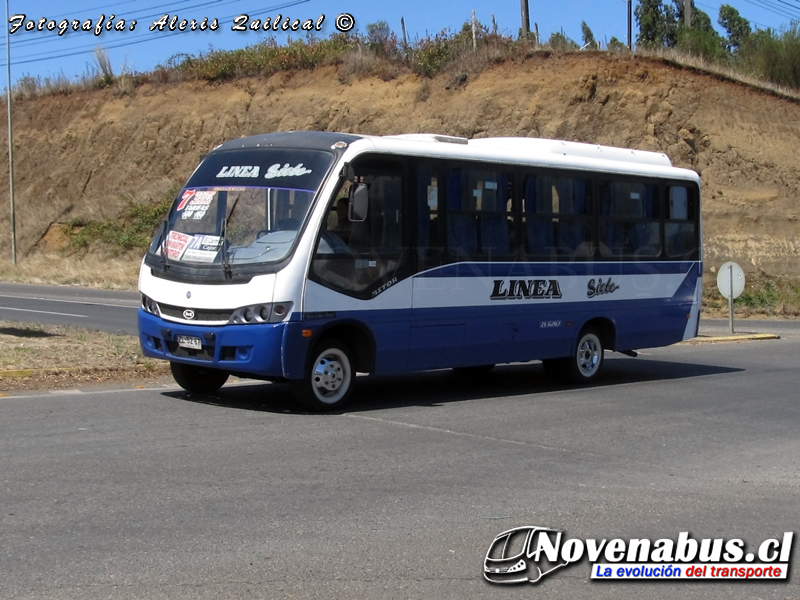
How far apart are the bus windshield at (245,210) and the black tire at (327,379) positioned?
3.76 ft

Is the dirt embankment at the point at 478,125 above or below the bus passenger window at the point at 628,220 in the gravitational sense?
above

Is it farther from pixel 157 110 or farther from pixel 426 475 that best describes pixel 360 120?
pixel 426 475

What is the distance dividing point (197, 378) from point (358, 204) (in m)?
2.80

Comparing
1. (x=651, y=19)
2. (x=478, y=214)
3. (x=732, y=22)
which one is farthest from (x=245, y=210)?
(x=732, y=22)

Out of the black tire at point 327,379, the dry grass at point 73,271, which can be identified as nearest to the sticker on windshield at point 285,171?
the black tire at point 327,379

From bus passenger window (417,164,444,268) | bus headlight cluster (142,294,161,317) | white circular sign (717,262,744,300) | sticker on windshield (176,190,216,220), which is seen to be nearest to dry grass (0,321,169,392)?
bus headlight cluster (142,294,161,317)

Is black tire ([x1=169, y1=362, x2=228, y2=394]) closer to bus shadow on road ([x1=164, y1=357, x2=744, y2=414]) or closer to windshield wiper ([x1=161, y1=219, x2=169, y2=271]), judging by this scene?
bus shadow on road ([x1=164, y1=357, x2=744, y2=414])

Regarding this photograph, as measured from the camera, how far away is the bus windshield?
10.9 meters

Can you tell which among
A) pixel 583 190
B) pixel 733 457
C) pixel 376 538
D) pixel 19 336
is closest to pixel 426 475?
pixel 376 538

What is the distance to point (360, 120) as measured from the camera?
45938mm

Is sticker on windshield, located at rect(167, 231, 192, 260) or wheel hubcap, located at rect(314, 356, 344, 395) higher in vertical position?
sticker on windshield, located at rect(167, 231, 192, 260)

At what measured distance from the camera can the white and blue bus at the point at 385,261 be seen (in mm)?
10781

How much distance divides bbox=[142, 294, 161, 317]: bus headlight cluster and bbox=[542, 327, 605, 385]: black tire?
536 cm

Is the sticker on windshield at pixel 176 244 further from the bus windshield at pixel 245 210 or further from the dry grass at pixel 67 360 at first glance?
the dry grass at pixel 67 360
